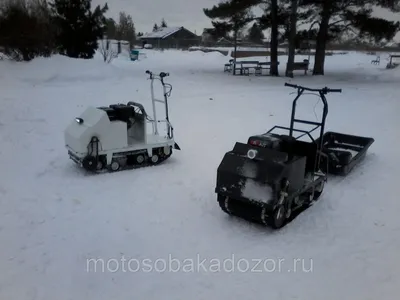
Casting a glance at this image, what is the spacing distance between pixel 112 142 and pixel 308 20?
1441cm

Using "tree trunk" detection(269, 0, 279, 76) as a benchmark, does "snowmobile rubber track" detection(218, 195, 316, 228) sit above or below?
below

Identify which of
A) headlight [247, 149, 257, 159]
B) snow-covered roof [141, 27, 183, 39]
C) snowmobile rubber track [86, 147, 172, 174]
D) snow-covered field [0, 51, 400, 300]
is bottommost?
snow-covered field [0, 51, 400, 300]

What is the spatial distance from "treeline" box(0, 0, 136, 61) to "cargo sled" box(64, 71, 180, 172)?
12346 millimetres

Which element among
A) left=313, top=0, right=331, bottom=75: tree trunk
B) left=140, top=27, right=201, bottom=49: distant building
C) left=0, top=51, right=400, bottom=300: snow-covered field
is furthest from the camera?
left=140, top=27, right=201, bottom=49: distant building

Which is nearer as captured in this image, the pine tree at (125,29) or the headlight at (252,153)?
the headlight at (252,153)

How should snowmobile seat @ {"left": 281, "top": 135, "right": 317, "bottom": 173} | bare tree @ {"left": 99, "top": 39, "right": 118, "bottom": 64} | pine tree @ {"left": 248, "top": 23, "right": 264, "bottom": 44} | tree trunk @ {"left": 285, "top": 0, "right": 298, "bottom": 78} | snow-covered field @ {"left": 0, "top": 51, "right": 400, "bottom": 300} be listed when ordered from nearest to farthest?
snow-covered field @ {"left": 0, "top": 51, "right": 400, "bottom": 300}
snowmobile seat @ {"left": 281, "top": 135, "right": 317, "bottom": 173}
tree trunk @ {"left": 285, "top": 0, "right": 298, "bottom": 78}
pine tree @ {"left": 248, "top": 23, "right": 264, "bottom": 44}
bare tree @ {"left": 99, "top": 39, "right": 118, "bottom": 64}

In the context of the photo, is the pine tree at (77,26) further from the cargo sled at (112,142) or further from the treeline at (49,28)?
the cargo sled at (112,142)

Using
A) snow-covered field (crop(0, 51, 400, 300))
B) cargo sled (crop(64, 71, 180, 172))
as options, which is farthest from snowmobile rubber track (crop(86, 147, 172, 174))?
snow-covered field (crop(0, 51, 400, 300))

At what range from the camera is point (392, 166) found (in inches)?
228

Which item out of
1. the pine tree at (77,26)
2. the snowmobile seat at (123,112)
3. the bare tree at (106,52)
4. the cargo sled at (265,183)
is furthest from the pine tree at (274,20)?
the cargo sled at (265,183)

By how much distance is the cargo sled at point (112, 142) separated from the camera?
522 centimetres

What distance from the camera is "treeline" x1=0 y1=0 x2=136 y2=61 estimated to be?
1560 centimetres

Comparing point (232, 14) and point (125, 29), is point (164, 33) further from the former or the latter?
Result: point (232, 14)

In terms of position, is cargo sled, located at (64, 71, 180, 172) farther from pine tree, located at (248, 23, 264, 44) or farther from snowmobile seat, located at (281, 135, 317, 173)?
pine tree, located at (248, 23, 264, 44)
